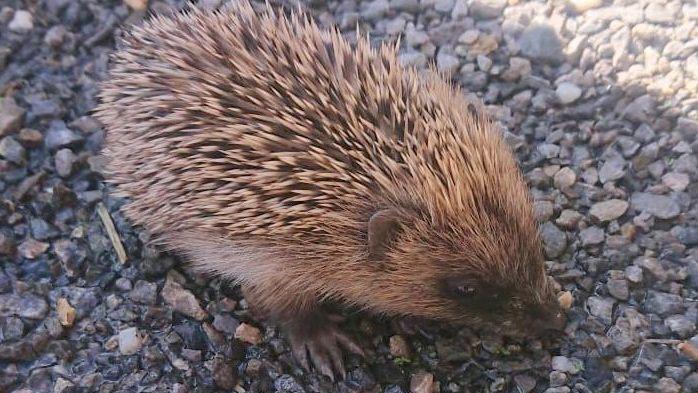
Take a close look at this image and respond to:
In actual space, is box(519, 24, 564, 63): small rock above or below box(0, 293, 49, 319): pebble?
above

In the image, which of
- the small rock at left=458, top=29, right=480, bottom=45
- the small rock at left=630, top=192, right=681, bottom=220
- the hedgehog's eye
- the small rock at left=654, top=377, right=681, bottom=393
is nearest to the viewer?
the hedgehog's eye

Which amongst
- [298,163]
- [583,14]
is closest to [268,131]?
[298,163]

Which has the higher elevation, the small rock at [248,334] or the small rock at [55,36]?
the small rock at [55,36]

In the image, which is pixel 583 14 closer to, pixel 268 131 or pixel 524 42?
pixel 524 42

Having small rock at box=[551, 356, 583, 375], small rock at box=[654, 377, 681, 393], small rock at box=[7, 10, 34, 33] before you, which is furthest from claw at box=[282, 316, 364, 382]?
small rock at box=[7, 10, 34, 33]

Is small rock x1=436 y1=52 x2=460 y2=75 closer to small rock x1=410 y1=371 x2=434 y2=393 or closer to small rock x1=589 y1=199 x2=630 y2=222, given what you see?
small rock x1=589 y1=199 x2=630 y2=222

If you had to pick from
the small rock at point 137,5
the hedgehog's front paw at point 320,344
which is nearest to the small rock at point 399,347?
the hedgehog's front paw at point 320,344

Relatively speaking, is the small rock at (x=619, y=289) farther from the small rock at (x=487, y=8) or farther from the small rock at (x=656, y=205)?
the small rock at (x=487, y=8)

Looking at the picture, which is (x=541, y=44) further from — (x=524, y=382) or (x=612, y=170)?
(x=524, y=382)
